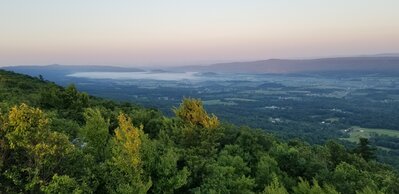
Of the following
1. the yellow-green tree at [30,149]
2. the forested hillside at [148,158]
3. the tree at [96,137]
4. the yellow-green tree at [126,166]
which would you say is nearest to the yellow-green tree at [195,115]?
the forested hillside at [148,158]

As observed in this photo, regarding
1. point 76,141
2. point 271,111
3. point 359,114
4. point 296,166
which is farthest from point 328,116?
point 76,141

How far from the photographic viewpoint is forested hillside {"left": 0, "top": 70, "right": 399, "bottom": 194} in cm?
1942

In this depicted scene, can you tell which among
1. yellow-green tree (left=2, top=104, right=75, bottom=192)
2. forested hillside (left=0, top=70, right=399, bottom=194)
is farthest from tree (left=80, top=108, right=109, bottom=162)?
yellow-green tree (left=2, top=104, right=75, bottom=192)

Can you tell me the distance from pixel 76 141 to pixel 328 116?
166502 millimetres

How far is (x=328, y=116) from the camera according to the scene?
18138 centimetres

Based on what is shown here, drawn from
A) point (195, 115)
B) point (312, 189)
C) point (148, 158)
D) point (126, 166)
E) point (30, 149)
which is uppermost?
point (30, 149)

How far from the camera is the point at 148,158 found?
88.1 ft

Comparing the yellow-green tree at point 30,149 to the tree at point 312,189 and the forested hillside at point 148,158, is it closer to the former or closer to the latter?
the forested hillside at point 148,158

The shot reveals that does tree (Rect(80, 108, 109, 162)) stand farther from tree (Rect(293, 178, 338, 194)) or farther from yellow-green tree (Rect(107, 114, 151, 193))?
tree (Rect(293, 178, 338, 194))

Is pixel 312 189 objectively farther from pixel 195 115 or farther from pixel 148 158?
A: pixel 195 115

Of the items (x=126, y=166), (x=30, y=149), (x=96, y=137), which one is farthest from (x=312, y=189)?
(x=30, y=149)

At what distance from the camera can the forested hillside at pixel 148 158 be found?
19.4 metres

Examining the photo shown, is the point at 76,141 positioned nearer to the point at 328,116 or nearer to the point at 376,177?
the point at 376,177

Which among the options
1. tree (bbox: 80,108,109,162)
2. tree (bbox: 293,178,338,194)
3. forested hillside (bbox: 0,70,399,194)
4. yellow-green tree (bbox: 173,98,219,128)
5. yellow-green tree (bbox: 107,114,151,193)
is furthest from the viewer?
yellow-green tree (bbox: 173,98,219,128)
